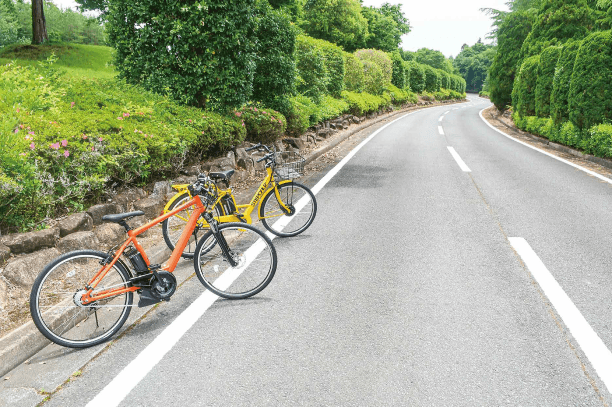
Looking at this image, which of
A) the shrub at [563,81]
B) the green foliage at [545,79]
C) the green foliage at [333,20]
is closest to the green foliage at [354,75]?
the green foliage at [333,20]

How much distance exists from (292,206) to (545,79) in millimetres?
15177

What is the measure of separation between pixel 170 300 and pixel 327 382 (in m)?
1.80

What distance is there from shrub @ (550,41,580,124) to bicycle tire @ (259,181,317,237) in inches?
463

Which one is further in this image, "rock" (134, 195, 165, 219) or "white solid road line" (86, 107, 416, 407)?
"rock" (134, 195, 165, 219)

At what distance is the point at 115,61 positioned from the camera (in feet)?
27.3

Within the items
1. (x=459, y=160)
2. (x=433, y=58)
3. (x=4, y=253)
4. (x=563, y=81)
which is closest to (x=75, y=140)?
(x=4, y=253)

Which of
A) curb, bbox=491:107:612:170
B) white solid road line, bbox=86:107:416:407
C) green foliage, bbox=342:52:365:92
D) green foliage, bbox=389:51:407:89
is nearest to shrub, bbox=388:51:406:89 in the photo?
green foliage, bbox=389:51:407:89

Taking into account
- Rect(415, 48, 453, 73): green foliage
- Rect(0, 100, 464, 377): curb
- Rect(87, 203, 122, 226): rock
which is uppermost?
Rect(415, 48, 453, 73): green foliage

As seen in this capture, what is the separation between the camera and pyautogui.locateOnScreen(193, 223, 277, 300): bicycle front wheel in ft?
12.5

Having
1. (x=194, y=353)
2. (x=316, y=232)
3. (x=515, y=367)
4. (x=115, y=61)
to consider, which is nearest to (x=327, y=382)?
(x=194, y=353)

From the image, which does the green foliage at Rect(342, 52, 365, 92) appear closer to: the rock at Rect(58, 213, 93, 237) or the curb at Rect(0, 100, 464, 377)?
the rock at Rect(58, 213, 93, 237)

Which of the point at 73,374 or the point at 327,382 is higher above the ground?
the point at 327,382

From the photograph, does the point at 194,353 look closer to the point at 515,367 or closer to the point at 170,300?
the point at 170,300

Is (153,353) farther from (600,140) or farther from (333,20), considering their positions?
(333,20)
